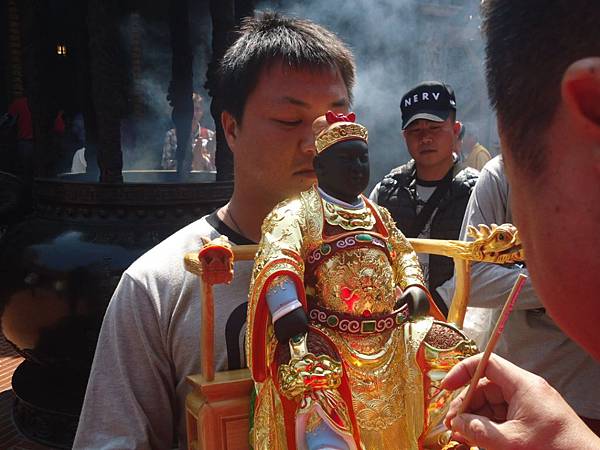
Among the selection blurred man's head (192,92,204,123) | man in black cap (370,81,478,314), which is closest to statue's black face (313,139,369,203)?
man in black cap (370,81,478,314)

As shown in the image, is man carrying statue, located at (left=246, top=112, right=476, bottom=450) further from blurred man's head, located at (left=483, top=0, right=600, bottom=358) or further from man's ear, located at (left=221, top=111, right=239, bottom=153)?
blurred man's head, located at (left=483, top=0, right=600, bottom=358)

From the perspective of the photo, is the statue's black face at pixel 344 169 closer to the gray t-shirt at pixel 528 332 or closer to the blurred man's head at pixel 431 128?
the gray t-shirt at pixel 528 332

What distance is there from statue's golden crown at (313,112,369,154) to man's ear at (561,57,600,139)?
914 millimetres

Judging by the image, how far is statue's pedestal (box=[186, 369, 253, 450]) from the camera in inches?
59.6

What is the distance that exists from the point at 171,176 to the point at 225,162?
5.30 feet

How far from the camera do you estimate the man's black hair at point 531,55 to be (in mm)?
649

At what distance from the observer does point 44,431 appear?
177 inches

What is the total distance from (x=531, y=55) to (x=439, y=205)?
2746 mm

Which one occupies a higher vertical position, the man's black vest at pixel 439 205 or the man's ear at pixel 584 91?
the man's ear at pixel 584 91

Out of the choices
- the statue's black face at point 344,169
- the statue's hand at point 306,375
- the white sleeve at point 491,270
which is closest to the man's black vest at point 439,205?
the white sleeve at point 491,270

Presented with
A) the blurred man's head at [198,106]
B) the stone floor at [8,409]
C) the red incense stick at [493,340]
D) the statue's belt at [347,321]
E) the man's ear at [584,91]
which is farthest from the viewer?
the blurred man's head at [198,106]

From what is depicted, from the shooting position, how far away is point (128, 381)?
163 centimetres

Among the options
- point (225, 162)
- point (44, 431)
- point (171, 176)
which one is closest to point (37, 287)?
point (44, 431)

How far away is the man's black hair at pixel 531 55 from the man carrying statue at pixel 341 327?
2.38 ft
